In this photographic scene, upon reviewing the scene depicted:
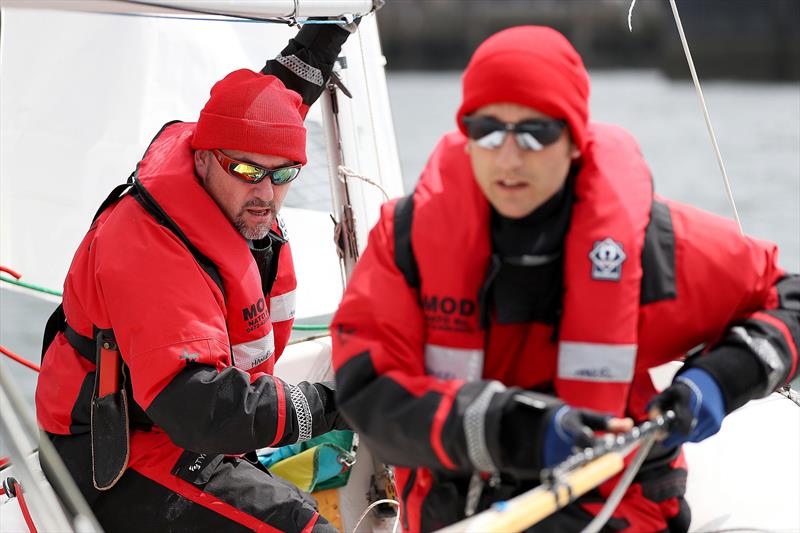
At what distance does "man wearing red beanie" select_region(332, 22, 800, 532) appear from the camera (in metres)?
1.68

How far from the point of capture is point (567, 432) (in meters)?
1.63

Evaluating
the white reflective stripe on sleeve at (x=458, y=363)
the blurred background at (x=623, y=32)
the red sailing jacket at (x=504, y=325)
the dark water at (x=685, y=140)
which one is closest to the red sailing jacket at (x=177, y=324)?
the red sailing jacket at (x=504, y=325)

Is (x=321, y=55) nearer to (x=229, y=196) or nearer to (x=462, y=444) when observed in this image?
(x=229, y=196)

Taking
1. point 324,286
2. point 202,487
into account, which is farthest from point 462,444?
point 324,286

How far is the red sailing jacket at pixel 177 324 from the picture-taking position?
2326 mm

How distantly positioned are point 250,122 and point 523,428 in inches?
43.0

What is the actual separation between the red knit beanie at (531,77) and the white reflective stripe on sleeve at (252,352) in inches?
38.9

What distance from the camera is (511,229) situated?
178cm

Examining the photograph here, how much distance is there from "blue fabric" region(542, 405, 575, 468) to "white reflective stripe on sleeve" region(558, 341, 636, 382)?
0.12 metres

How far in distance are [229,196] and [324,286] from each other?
4.59 ft

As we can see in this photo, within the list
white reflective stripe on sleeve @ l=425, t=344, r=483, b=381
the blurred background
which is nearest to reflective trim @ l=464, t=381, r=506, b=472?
white reflective stripe on sleeve @ l=425, t=344, r=483, b=381

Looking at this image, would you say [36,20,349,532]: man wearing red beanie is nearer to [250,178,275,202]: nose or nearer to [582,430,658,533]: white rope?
[250,178,275,202]: nose

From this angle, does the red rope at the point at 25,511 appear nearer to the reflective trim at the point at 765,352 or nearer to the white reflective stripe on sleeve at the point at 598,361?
the white reflective stripe on sleeve at the point at 598,361

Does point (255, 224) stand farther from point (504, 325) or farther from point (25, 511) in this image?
point (504, 325)
